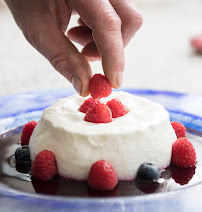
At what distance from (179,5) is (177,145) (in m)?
4.77

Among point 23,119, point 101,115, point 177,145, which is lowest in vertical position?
point 23,119

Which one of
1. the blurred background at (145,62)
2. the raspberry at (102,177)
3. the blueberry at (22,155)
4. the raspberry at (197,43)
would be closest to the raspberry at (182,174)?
the raspberry at (102,177)

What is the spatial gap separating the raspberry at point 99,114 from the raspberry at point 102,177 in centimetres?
20

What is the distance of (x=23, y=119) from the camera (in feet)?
6.74

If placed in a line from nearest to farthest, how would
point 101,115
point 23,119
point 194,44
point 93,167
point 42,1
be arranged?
1. point 93,167
2. point 101,115
3. point 42,1
4. point 23,119
5. point 194,44

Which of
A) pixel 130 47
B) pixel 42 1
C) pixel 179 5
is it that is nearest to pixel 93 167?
pixel 42 1

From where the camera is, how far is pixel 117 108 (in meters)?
1.66

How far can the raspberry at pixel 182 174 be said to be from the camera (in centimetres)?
148

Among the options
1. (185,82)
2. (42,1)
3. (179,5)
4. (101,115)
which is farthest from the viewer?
(179,5)

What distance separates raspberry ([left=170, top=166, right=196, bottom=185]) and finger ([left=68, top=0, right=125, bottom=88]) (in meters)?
0.44

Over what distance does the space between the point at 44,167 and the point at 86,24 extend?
0.58 m

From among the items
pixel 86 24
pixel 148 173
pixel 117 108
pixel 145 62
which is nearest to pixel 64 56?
pixel 86 24

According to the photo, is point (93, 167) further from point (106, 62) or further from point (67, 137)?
point (106, 62)

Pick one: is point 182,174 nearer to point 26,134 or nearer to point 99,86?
point 99,86
